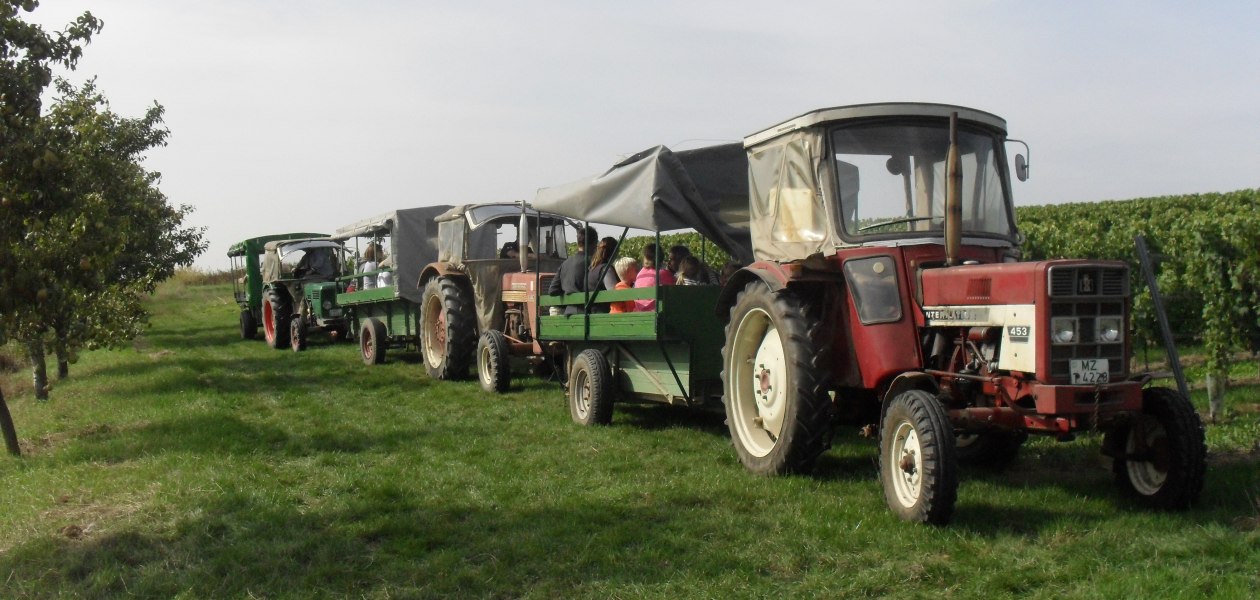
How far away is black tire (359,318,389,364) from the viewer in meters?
15.3

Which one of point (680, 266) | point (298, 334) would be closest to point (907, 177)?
point (680, 266)

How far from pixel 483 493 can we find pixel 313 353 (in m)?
12.2

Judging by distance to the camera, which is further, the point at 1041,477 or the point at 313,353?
the point at 313,353

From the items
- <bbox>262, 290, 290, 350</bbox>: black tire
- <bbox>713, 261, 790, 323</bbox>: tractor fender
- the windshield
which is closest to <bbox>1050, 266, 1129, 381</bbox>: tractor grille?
the windshield

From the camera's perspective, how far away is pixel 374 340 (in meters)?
15.3

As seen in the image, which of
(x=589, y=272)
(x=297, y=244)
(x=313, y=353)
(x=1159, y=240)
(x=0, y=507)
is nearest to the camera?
(x=0, y=507)

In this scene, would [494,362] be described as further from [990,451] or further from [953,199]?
[953,199]

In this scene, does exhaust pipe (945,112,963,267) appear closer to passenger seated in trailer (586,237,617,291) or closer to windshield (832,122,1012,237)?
windshield (832,122,1012,237)

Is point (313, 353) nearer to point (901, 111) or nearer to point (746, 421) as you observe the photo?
point (746, 421)

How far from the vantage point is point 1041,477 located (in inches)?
252

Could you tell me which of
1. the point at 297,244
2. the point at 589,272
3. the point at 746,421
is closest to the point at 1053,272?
the point at 746,421

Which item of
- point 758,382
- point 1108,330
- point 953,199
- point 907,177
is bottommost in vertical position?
point 758,382

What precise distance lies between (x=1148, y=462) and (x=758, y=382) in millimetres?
2371

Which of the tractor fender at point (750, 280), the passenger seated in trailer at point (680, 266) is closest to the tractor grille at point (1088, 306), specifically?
the tractor fender at point (750, 280)
